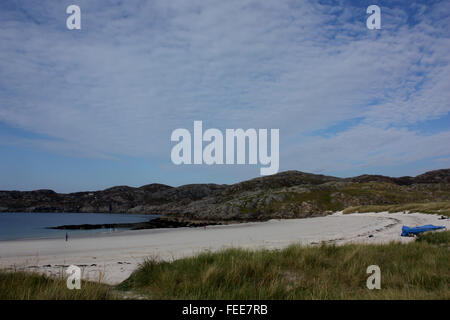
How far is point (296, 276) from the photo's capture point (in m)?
8.43

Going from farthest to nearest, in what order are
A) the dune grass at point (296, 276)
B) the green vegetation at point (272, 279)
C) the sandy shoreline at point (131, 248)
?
the sandy shoreline at point (131, 248)
the dune grass at point (296, 276)
the green vegetation at point (272, 279)

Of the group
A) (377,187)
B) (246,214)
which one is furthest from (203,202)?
(377,187)

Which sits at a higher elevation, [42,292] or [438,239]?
[42,292]

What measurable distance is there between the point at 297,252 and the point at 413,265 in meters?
3.67

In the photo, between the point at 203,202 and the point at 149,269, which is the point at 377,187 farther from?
the point at 149,269

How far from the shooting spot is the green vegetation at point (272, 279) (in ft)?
21.1

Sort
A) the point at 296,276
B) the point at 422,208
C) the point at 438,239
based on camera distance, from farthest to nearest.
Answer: the point at 422,208 → the point at 438,239 → the point at 296,276

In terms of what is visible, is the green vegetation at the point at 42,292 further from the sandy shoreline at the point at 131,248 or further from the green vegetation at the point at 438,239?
the green vegetation at the point at 438,239

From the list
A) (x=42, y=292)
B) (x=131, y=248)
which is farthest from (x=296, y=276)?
(x=131, y=248)

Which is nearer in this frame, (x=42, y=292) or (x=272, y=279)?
(x=42, y=292)

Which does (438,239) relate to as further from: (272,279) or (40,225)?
(40,225)

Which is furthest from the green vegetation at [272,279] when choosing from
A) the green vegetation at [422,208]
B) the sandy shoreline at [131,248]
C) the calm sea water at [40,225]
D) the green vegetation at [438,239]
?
the calm sea water at [40,225]

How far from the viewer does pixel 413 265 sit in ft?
30.7

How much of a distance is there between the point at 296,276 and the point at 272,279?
1.22 metres
